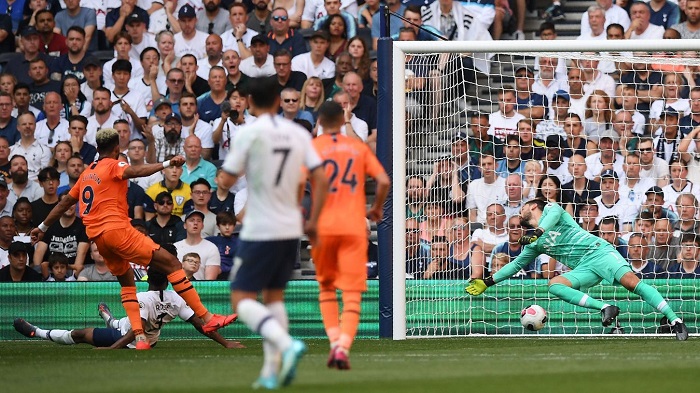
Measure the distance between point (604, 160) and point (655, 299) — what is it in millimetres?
2721

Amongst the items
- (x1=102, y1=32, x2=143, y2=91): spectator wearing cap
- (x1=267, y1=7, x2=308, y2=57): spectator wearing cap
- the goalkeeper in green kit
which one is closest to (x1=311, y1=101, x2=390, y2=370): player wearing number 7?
the goalkeeper in green kit

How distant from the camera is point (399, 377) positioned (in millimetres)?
9070

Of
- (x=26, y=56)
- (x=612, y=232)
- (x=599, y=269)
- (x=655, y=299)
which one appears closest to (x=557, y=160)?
(x=612, y=232)

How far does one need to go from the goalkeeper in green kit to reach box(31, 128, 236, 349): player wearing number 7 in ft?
11.1

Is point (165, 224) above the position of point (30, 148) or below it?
below

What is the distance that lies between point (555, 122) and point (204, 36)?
19.4ft

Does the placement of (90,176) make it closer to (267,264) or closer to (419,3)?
(267,264)

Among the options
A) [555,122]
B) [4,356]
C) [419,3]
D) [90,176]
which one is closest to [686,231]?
[555,122]

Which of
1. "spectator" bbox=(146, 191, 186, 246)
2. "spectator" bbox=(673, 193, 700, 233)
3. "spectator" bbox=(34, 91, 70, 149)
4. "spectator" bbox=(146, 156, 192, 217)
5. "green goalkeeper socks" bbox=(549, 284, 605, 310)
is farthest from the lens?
"spectator" bbox=(34, 91, 70, 149)

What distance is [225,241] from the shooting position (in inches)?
662

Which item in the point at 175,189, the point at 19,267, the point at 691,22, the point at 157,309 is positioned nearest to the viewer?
the point at 157,309

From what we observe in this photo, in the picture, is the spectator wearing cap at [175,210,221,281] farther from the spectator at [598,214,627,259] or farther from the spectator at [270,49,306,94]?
the spectator at [598,214,627,259]

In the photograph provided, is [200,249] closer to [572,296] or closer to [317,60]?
[317,60]

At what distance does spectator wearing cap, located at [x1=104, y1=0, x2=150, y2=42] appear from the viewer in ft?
66.1
